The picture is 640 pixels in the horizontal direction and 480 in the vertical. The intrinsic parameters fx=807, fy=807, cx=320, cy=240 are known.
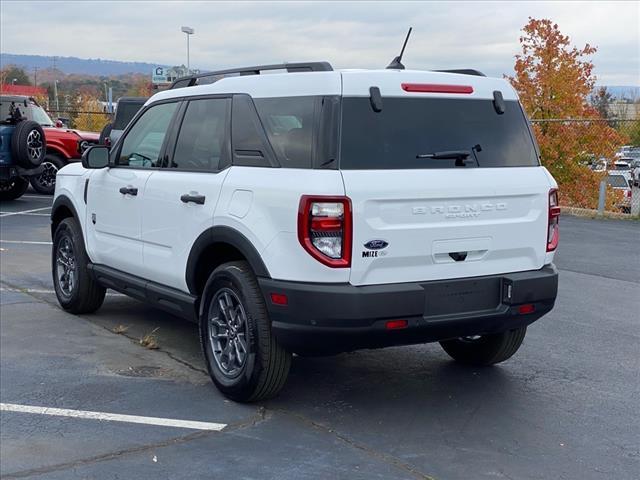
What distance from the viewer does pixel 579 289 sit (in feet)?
29.1

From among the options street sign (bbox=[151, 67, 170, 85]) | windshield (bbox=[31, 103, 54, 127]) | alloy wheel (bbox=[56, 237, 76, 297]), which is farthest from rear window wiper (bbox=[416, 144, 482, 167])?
street sign (bbox=[151, 67, 170, 85])

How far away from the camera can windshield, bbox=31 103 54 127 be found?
17.1 metres

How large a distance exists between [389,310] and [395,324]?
10 centimetres

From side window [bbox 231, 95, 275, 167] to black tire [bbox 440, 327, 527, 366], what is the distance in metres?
2.05

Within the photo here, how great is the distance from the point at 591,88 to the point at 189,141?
21.6 meters

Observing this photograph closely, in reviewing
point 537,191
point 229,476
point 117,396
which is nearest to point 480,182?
point 537,191

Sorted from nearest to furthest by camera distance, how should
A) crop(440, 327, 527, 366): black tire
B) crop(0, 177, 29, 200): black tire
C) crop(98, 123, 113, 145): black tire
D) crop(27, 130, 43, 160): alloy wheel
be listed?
crop(440, 327, 527, 366): black tire < crop(27, 130, 43, 160): alloy wheel < crop(98, 123, 113, 145): black tire < crop(0, 177, 29, 200): black tire

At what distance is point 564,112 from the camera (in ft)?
79.3

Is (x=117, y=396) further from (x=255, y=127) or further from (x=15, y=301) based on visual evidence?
(x=15, y=301)

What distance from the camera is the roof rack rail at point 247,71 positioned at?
4733 millimetres

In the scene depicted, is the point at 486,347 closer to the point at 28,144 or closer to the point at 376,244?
the point at 376,244

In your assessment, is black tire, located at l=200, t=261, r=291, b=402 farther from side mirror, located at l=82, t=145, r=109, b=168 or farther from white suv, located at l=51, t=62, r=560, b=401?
side mirror, located at l=82, t=145, r=109, b=168

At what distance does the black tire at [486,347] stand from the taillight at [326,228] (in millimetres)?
1720

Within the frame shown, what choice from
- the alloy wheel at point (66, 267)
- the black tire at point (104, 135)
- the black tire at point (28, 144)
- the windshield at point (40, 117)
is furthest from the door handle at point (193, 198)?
the windshield at point (40, 117)
